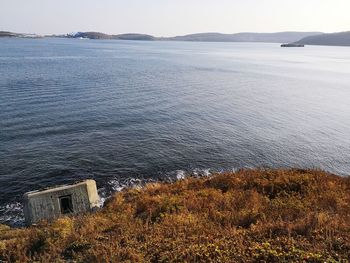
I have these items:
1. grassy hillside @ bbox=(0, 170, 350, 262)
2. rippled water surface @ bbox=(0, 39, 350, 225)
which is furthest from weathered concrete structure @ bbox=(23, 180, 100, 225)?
rippled water surface @ bbox=(0, 39, 350, 225)

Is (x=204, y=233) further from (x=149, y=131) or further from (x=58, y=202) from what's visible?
(x=149, y=131)

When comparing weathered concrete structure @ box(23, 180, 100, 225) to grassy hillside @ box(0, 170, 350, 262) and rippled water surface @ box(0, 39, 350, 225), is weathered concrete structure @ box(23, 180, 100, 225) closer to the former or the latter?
grassy hillside @ box(0, 170, 350, 262)

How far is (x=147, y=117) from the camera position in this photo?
163 feet

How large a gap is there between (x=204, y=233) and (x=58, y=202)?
487 inches

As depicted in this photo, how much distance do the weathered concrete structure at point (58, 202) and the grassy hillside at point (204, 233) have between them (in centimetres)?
182

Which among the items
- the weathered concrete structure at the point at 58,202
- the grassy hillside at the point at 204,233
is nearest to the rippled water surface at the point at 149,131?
the weathered concrete structure at the point at 58,202

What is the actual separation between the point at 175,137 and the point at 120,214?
23.4 meters

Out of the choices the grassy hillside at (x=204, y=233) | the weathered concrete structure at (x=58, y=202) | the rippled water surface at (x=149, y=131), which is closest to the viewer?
the grassy hillside at (x=204, y=233)

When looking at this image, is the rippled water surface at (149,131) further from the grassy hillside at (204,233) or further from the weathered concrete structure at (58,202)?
the grassy hillside at (204,233)

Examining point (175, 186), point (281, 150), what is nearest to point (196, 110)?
point (281, 150)

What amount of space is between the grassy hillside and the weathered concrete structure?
5.99 feet

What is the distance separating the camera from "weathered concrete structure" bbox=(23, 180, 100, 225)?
2166 centimetres

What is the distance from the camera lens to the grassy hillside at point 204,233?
11.3 m

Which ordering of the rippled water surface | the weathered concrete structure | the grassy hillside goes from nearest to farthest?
the grassy hillside < the weathered concrete structure < the rippled water surface
